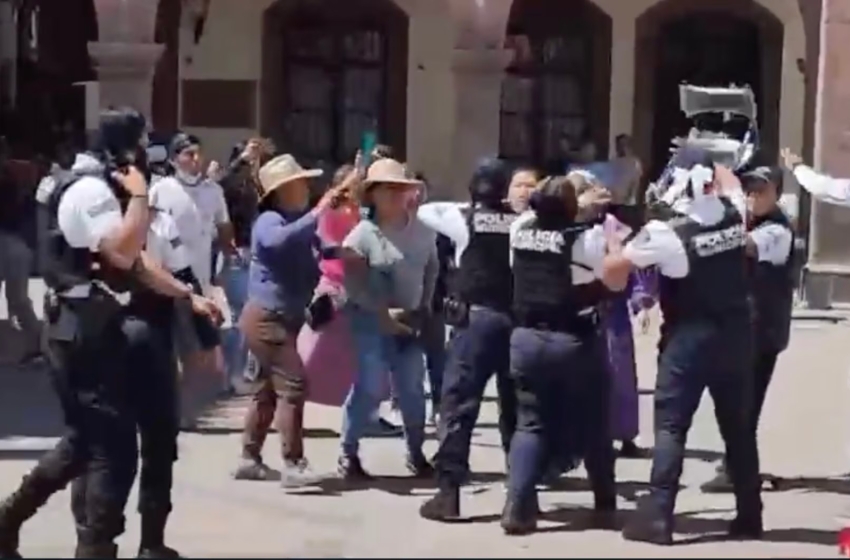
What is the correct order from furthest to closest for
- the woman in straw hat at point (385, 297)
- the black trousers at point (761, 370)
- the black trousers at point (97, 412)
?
the woman in straw hat at point (385, 297) < the black trousers at point (761, 370) < the black trousers at point (97, 412)

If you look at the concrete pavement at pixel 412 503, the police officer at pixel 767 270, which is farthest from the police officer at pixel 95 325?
the police officer at pixel 767 270

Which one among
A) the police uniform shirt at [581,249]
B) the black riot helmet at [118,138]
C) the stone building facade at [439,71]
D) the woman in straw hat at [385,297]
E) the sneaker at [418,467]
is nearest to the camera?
the black riot helmet at [118,138]

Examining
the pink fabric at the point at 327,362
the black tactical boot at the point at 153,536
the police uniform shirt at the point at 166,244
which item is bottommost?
the black tactical boot at the point at 153,536

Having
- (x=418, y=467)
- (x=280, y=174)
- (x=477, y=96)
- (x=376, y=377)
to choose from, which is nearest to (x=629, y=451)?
(x=418, y=467)

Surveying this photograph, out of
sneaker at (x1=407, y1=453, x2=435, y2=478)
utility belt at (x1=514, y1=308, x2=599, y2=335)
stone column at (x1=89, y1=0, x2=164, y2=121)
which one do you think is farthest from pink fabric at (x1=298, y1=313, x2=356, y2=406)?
stone column at (x1=89, y1=0, x2=164, y2=121)

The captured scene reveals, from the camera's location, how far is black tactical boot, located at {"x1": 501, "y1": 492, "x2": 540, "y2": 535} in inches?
304

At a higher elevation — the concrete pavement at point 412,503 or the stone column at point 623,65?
the stone column at point 623,65

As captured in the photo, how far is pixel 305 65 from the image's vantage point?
20.0 metres

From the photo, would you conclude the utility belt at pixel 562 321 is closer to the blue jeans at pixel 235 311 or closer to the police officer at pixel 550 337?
the police officer at pixel 550 337

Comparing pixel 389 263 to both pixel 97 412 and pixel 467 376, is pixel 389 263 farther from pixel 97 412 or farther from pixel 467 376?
pixel 97 412

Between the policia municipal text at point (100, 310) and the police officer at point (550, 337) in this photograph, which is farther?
the police officer at point (550, 337)

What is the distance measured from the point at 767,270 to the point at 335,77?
12129mm

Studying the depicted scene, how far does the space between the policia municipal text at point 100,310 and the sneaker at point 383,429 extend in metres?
3.53

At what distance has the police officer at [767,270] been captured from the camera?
829 cm
